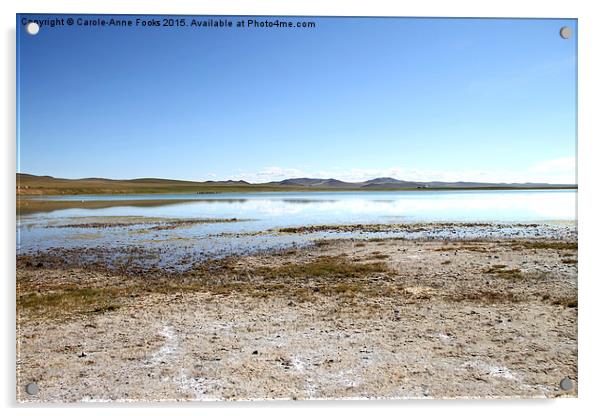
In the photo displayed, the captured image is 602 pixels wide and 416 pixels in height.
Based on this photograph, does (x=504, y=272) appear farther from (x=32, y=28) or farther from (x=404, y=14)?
(x=32, y=28)

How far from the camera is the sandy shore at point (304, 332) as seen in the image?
153 inches

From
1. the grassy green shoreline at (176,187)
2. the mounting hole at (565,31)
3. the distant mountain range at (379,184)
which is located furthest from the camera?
the distant mountain range at (379,184)

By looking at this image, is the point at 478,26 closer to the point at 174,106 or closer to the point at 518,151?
the point at 518,151

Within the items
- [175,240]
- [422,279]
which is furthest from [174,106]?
[422,279]

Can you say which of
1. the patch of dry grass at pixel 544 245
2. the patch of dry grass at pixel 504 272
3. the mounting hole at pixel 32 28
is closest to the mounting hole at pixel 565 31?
the patch of dry grass at pixel 544 245

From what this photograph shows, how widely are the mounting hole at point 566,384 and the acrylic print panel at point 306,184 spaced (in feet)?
0.12

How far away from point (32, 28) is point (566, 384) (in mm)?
7208

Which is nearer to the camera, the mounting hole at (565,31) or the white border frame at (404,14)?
the white border frame at (404,14)

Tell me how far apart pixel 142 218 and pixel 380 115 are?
20.8 feet

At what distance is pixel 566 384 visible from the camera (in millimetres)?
4047

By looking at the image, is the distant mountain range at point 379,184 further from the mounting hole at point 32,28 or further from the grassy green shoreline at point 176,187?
the mounting hole at point 32,28

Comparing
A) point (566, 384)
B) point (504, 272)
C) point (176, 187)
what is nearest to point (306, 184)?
point (176, 187)

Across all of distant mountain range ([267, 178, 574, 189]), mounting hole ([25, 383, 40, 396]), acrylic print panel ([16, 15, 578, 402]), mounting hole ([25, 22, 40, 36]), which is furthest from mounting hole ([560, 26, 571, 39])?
mounting hole ([25, 383, 40, 396])

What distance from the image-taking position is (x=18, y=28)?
4.00 metres
